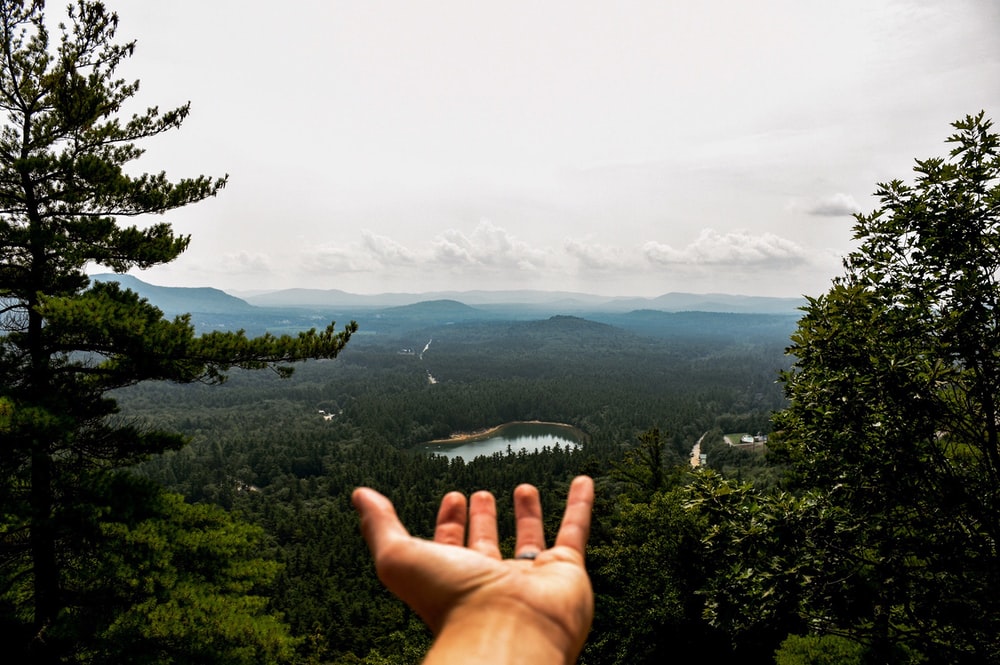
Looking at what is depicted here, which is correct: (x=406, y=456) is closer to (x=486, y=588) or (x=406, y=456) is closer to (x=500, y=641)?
(x=486, y=588)

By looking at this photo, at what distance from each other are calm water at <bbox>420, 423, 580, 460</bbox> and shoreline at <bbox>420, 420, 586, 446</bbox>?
503 millimetres

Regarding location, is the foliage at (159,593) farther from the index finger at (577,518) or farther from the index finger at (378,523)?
the index finger at (577,518)

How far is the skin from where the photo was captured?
4.95ft

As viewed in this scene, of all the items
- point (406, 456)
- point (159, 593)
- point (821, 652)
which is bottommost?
point (406, 456)

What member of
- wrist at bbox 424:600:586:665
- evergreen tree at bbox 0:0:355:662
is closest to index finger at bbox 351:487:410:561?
wrist at bbox 424:600:586:665

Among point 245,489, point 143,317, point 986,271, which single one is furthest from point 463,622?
point 245,489

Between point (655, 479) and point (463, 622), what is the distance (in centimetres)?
1663

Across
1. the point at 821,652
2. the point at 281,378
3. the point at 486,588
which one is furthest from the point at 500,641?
the point at 821,652

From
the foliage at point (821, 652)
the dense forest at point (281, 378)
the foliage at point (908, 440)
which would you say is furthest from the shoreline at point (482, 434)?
the foliage at point (908, 440)

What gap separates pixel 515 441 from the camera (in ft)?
324

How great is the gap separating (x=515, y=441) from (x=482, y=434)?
8297 millimetres

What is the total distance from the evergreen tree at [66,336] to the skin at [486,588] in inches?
221

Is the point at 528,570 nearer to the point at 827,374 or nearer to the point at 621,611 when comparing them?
the point at 827,374

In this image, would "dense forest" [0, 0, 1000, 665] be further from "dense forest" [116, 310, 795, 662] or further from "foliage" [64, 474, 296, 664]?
"dense forest" [116, 310, 795, 662]
